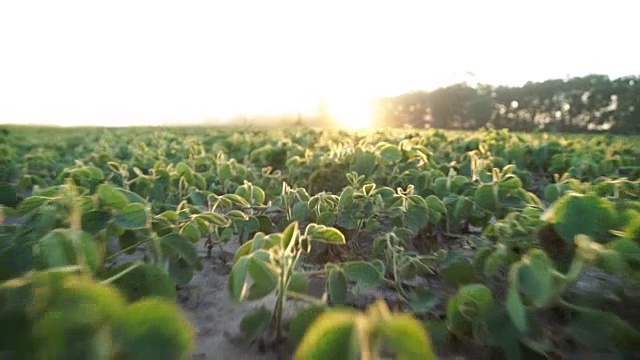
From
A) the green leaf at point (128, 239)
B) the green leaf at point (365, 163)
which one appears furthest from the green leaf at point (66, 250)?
the green leaf at point (365, 163)

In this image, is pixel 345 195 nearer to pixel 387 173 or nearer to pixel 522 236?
pixel 522 236

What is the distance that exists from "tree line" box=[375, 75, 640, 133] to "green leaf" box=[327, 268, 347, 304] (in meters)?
23.0

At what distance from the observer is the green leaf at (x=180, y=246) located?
1.30 meters

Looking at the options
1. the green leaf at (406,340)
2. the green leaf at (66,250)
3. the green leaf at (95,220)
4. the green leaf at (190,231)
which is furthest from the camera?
the green leaf at (190,231)

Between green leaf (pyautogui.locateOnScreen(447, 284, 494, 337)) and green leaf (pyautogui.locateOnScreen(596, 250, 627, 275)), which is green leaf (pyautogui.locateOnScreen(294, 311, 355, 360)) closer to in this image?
green leaf (pyautogui.locateOnScreen(447, 284, 494, 337))

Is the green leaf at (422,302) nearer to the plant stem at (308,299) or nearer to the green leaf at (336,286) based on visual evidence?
the green leaf at (336,286)

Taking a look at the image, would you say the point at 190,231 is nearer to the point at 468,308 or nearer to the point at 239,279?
the point at 239,279

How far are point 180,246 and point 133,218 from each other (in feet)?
0.41

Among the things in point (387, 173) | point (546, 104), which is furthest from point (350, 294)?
point (546, 104)

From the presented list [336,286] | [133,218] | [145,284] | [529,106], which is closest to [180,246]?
[133,218]

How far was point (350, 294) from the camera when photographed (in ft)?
4.73

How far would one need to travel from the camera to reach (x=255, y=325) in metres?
1.17

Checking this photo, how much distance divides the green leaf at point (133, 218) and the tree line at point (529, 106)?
23.2 metres

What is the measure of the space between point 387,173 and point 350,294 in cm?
131
